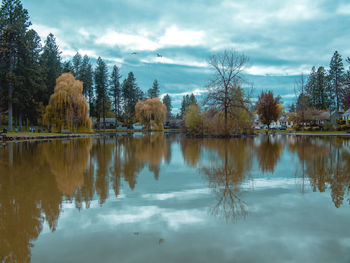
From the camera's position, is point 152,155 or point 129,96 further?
point 129,96

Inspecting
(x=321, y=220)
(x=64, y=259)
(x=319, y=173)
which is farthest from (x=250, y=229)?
(x=319, y=173)

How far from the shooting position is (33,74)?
45.8m

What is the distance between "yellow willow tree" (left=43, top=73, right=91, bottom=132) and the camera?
4106 centimetres

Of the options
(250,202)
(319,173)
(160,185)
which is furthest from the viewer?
(319,173)

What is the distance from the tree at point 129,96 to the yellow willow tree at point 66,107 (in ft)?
135

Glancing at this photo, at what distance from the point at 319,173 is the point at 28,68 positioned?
45076 mm

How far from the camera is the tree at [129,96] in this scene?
85775 millimetres

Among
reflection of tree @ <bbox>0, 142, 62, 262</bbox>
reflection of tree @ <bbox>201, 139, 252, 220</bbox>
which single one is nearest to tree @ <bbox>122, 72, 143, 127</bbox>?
reflection of tree @ <bbox>201, 139, 252, 220</bbox>

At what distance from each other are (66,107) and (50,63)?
19433 mm

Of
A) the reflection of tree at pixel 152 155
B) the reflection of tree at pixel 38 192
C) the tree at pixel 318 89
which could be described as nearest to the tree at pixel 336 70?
the tree at pixel 318 89

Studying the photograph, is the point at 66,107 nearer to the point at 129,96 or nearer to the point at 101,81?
the point at 101,81

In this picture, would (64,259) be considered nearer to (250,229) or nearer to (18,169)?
(250,229)

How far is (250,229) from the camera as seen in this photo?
4625 millimetres

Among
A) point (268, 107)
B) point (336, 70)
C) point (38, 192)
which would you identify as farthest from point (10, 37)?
point (336, 70)
